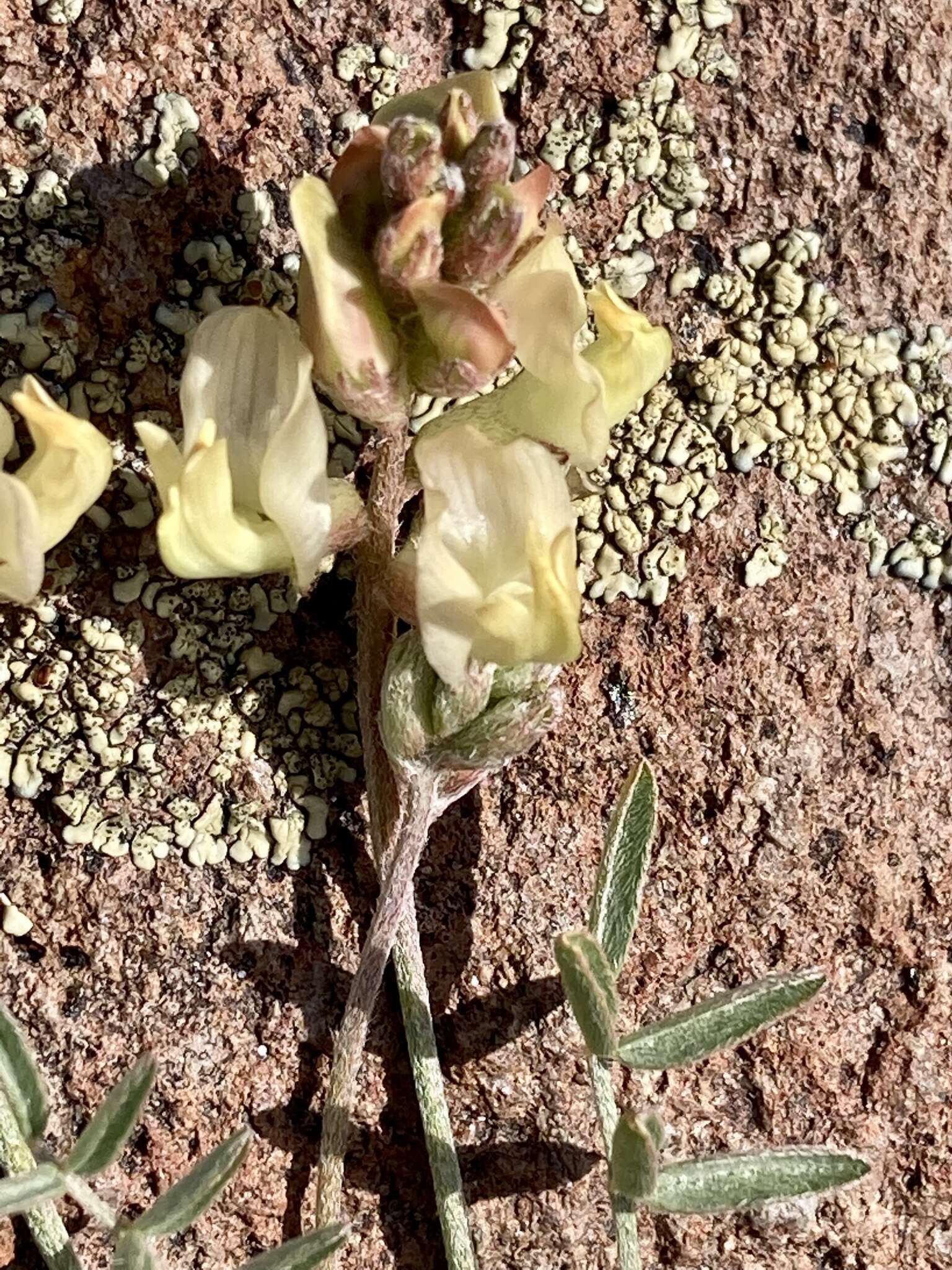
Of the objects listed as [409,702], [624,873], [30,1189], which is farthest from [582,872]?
[30,1189]

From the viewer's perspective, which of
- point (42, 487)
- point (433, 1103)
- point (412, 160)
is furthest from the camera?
point (433, 1103)

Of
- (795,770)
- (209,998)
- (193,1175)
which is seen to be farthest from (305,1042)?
(795,770)

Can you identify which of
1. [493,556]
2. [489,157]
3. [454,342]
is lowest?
[493,556]

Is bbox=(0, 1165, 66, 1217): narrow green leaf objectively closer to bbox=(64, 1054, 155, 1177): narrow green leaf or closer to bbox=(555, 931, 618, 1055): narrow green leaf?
bbox=(64, 1054, 155, 1177): narrow green leaf

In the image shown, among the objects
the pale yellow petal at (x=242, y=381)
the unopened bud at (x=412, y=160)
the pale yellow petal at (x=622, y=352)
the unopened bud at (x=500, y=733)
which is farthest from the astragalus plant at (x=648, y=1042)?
the unopened bud at (x=412, y=160)

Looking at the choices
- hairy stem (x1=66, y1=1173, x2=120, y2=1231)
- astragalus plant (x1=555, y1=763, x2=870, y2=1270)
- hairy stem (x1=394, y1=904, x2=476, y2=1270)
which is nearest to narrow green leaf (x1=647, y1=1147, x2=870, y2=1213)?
astragalus plant (x1=555, y1=763, x2=870, y2=1270)

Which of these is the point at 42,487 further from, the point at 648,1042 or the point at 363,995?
the point at 648,1042

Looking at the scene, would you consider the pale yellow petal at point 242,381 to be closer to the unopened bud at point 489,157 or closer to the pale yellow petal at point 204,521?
the pale yellow petal at point 204,521
